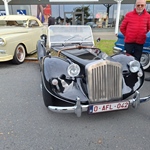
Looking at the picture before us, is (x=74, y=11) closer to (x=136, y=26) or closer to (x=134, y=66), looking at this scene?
(x=136, y=26)

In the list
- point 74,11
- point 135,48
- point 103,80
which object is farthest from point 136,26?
point 74,11

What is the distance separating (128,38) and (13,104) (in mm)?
3100

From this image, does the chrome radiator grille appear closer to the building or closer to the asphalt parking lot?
the asphalt parking lot

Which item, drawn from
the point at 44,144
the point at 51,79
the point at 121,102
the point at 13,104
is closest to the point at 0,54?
the point at 13,104

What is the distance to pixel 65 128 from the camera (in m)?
2.39

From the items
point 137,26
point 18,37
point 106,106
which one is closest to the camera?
point 106,106

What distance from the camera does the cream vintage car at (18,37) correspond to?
499 centimetres

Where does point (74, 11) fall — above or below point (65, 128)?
above

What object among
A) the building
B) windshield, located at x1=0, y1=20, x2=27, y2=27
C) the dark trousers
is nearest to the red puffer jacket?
the dark trousers

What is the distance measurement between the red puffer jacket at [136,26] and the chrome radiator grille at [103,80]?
5.88 feet

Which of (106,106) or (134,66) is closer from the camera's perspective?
(106,106)

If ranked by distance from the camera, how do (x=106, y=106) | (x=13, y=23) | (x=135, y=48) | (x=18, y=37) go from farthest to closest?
(x=13, y=23) → (x=18, y=37) → (x=135, y=48) → (x=106, y=106)

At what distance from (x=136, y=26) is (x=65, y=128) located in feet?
9.41

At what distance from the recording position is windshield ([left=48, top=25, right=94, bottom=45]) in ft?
13.2
